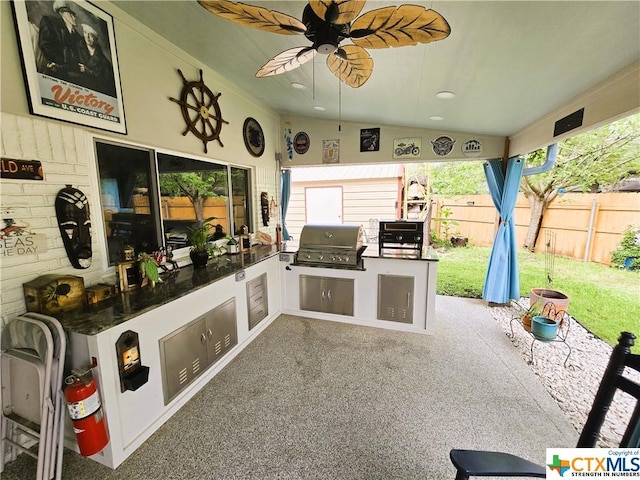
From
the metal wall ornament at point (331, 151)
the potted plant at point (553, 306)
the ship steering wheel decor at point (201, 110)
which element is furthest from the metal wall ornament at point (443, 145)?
the ship steering wheel decor at point (201, 110)

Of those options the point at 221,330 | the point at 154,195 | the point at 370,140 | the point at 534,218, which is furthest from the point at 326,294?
the point at 534,218

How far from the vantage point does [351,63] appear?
1.52 metres

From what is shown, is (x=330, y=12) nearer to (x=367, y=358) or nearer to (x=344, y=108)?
(x=344, y=108)

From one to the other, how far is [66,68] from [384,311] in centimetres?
344

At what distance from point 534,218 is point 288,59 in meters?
5.64

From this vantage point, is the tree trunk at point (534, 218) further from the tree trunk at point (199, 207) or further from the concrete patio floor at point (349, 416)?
the tree trunk at point (199, 207)

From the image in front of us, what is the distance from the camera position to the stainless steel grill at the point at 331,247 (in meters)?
3.14

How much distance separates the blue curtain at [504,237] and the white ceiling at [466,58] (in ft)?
1.92

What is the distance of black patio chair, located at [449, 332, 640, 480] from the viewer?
0.88m

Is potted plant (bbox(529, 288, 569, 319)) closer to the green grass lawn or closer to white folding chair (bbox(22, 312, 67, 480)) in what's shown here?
the green grass lawn

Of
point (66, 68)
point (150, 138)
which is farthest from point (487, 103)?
point (66, 68)

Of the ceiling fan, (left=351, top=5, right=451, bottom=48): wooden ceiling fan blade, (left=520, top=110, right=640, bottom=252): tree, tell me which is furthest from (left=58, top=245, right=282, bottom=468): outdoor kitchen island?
(left=520, top=110, right=640, bottom=252): tree

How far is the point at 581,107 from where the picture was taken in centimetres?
213

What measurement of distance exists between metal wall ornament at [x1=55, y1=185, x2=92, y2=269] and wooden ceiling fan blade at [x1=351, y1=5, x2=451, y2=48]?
6.42 ft
